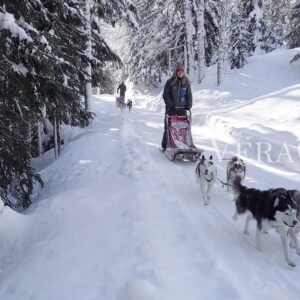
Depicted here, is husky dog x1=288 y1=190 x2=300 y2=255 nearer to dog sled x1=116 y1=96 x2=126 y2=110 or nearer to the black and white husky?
the black and white husky

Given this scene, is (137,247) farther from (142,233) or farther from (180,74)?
(180,74)

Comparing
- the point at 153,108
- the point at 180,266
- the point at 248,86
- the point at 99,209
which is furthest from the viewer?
the point at 153,108

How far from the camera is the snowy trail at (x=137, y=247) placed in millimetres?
4551

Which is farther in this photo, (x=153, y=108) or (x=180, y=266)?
(x=153, y=108)

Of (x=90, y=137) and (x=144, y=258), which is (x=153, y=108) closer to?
(x=90, y=137)

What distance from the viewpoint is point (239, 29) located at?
3288cm

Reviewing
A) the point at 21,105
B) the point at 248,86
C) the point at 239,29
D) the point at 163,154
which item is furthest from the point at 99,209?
the point at 239,29

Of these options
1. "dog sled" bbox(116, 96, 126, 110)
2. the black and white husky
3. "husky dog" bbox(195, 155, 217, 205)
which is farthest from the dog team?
"dog sled" bbox(116, 96, 126, 110)

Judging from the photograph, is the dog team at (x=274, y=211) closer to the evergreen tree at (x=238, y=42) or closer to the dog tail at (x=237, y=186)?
the dog tail at (x=237, y=186)

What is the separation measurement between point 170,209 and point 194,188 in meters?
1.64

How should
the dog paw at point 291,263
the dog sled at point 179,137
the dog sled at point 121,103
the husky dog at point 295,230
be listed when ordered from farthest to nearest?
the dog sled at point 121,103 → the dog sled at point 179,137 → the husky dog at point 295,230 → the dog paw at point 291,263

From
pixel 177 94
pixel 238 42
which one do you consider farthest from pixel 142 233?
pixel 238 42

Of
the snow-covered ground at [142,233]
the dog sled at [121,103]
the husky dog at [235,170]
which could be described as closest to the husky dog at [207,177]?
the snow-covered ground at [142,233]

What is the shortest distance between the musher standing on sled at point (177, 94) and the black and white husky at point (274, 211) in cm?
534
